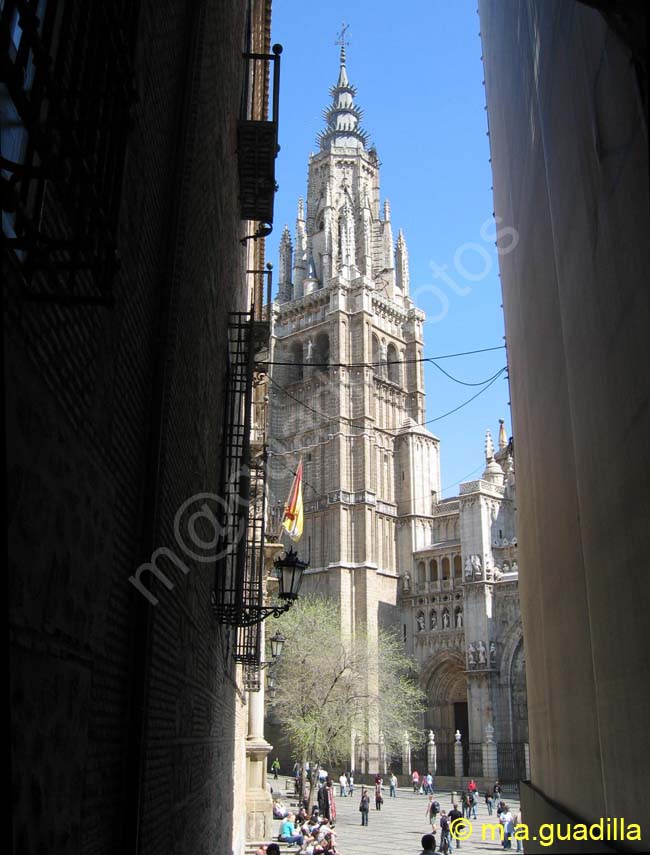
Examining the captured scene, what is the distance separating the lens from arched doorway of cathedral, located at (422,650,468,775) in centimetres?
4966

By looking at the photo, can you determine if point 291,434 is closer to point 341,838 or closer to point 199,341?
point 341,838

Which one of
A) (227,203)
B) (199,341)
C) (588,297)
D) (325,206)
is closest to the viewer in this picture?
(588,297)

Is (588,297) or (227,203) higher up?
(227,203)

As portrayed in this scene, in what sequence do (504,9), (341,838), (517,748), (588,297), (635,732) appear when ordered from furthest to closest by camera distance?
(517,748) → (341,838) → (504,9) → (588,297) → (635,732)

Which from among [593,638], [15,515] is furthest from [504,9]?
[15,515]

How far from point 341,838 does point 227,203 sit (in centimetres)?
2006

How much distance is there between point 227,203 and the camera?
10.6 meters

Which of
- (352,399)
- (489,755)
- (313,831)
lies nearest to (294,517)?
(313,831)

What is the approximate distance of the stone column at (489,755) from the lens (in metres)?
42.9

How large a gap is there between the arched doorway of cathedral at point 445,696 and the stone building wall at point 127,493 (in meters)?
43.6

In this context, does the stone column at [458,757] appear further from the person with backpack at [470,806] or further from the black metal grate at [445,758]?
the person with backpack at [470,806]

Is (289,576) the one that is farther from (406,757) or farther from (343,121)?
(343,121)

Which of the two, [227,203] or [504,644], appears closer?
[227,203]

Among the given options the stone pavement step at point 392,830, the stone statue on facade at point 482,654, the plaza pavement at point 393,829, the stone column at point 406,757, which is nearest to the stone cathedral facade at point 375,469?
the stone statue on facade at point 482,654
